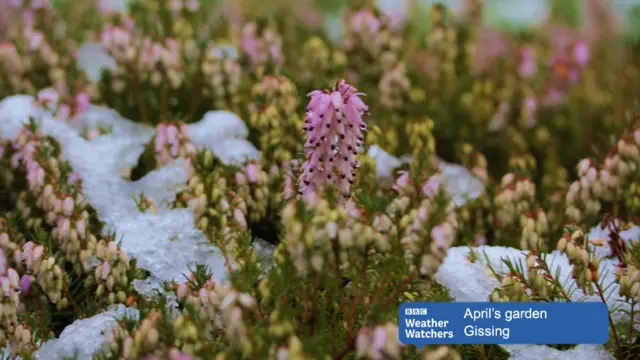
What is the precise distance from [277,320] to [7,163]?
215cm

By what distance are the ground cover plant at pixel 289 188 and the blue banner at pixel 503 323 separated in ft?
0.19

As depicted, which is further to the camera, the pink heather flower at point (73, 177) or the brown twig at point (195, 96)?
the brown twig at point (195, 96)

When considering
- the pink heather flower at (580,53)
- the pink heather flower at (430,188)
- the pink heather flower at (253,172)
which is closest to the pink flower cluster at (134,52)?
the pink heather flower at (253,172)

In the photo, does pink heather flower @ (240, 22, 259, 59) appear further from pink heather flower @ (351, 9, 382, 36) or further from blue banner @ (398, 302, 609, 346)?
blue banner @ (398, 302, 609, 346)

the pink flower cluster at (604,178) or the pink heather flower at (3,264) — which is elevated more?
the pink flower cluster at (604,178)

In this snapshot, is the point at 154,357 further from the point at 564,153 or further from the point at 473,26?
the point at 473,26

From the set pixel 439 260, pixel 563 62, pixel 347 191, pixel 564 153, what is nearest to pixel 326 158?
pixel 347 191

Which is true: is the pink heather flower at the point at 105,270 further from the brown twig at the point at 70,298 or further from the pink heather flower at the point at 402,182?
the pink heather flower at the point at 402,182

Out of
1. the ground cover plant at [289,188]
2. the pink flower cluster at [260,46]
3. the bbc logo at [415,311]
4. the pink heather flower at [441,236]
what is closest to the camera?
the pink heather flower at [441,236]

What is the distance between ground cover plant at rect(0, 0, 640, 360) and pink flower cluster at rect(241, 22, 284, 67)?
0.02m

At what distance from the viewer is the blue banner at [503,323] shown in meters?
2.48

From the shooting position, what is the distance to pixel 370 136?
3814 mm

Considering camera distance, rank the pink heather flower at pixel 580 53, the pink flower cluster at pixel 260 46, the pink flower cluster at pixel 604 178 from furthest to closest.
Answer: the pink heather flower at pixel 580 53 < the pink flower cluster at pixel 260 46 < the pink flower cluster at pixel 604 178

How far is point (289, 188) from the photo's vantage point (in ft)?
9.82
